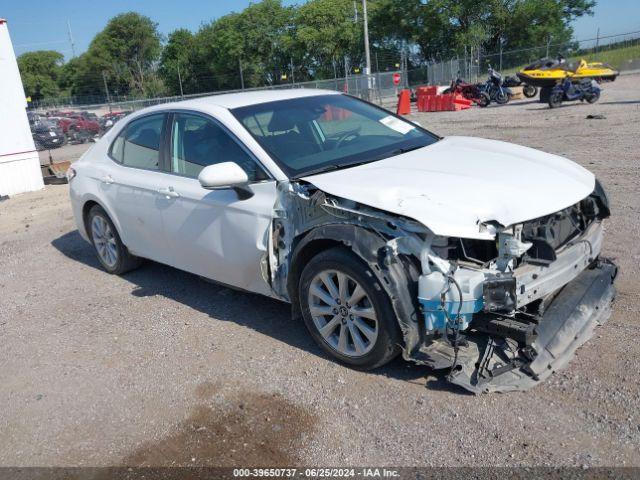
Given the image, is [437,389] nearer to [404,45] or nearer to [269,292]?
[269,292]

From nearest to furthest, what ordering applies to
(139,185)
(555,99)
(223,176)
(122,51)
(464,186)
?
1. (464,186)
2. (223,176)
3. (139,185)
4. (555,99)
5. (122,51)

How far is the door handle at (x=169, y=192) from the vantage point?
494 centimetres

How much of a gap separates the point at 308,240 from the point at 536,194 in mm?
1420

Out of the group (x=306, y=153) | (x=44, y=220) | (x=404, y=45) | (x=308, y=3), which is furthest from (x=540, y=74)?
(x=308, y=3)

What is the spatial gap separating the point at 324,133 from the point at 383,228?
149 centimetres

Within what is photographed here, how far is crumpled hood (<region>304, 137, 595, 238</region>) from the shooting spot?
11.1 ft

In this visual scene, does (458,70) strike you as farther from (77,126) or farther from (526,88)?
(77,126)

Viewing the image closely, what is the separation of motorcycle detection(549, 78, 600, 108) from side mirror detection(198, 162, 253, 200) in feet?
55.3

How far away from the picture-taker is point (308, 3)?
6744cm

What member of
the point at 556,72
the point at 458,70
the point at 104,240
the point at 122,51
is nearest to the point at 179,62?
the point at 122,51

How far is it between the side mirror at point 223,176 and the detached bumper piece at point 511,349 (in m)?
1.68

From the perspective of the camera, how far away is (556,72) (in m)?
20.0

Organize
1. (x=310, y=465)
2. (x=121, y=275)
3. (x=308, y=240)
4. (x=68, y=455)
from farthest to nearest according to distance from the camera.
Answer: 1. (x=121, y=275)
2. (x=308, y=240)
3. (x=68, y=455)
4. (x=310, y=465)

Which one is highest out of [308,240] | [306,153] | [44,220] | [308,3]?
[308,3]
